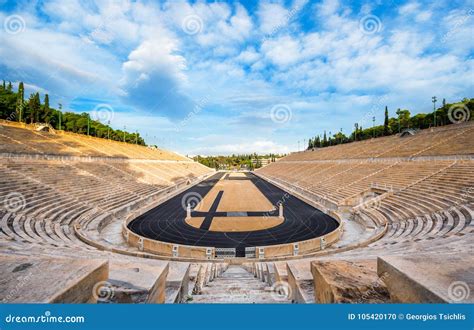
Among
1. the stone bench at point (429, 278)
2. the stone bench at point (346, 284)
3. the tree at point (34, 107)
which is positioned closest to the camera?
the stone bench at point (429, 278)

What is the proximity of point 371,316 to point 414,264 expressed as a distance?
1390 mm

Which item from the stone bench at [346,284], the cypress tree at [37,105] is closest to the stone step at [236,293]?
the stone bench at [346,284]

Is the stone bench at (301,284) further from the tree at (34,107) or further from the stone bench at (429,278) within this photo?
the tree at (34,107)

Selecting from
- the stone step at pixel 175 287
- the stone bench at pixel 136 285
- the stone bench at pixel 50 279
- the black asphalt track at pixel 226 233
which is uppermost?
the stone bench at pixel 50 279

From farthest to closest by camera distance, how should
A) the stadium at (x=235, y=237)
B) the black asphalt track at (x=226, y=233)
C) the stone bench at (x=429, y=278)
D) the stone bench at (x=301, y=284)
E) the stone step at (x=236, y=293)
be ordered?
the black asphalt track at (x=226, y=233)
the stone step at (x=236, y=293)
the stone bench at (x=301, y=284)
the stadium at (x=235, y=237)
the stone bench at (x=429, y=278)

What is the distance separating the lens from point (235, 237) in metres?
15.3

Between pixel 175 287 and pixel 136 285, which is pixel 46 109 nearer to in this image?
pixel 175 287

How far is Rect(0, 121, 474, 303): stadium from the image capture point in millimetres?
3686

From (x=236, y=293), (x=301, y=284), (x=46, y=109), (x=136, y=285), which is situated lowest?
(x=236, y=293)

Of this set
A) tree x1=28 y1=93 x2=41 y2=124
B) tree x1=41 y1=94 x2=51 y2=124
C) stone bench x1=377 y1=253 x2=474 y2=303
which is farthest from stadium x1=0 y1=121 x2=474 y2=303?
tree x1=41 y1=94 x2=51 y2=124

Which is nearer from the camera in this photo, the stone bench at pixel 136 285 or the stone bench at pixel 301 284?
the stone bench at pixel 136 285

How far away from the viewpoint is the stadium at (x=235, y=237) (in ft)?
12.1

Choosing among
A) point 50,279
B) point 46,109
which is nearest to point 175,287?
point 50,279

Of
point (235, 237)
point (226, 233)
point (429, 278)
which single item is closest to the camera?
point (429, 278)
